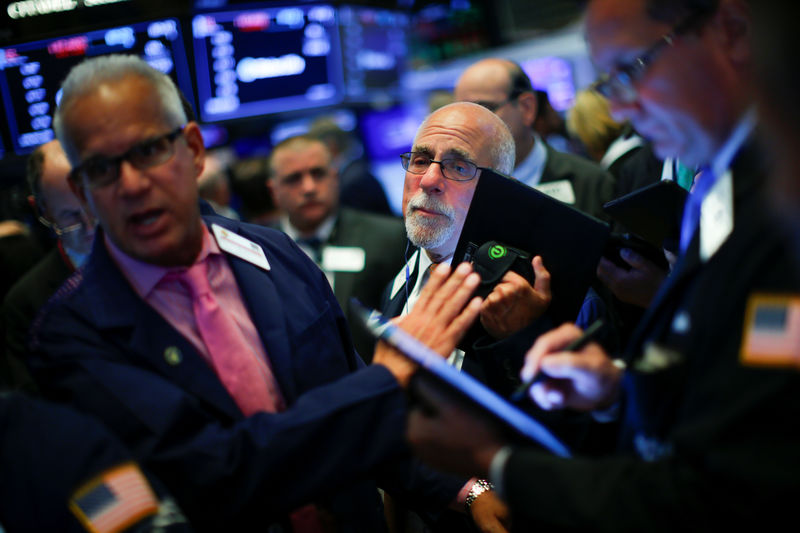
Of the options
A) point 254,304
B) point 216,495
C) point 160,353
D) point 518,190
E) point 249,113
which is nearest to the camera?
point 216,495

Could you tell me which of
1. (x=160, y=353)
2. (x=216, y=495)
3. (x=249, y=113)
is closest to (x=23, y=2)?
(x=249, y=113)

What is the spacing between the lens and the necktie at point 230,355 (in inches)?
61.5

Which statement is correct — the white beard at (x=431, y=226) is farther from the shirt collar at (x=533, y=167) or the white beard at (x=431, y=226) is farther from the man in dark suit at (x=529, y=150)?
the shirt collar at (x=533, y=167)

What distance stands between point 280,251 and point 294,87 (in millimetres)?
2463

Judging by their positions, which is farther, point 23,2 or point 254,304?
point 23,2

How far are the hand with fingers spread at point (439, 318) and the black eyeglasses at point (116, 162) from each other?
0.66 meters

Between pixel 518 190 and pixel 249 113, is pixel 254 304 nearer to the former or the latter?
pixel 518 190

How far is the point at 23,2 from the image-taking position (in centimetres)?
319

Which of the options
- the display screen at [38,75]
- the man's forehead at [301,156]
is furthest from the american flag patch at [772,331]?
the man's forehead at [301,156]

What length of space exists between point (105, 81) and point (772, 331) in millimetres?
1371

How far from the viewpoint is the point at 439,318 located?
1.55m

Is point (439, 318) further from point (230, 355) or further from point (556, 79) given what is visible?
point (556, 79)

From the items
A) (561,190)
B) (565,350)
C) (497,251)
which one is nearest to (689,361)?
(565,350)

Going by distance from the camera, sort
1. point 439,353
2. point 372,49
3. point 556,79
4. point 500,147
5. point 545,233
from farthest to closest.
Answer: point 556,79 < point 372,49 < point 500,147 < point 545,233 < point 439,353
